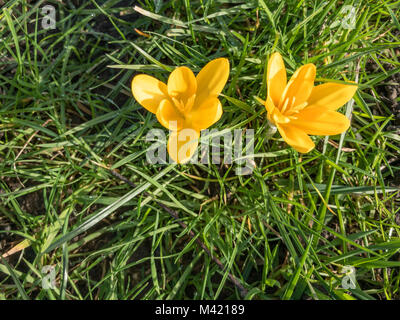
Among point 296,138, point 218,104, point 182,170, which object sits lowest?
point 182,170

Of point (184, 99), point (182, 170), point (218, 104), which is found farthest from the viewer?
point (182, 170)

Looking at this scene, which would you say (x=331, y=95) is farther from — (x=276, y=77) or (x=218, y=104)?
(x=218, y=104)

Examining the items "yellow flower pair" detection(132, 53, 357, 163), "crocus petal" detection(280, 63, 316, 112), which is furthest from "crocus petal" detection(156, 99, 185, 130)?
"crocus petal" detection(280, 63, 316, 112)

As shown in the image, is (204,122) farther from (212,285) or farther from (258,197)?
(212,285)

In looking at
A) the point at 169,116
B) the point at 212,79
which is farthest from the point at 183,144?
the point at 212,79

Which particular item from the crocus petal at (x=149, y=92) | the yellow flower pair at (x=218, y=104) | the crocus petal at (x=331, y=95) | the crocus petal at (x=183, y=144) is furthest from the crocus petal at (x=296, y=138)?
the crocus petal at (x=149, y=92)

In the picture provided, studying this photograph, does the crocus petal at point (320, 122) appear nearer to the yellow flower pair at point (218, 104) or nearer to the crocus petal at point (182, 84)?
the yellow flower pair at point (218, 104)

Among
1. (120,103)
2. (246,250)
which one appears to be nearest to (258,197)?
(246,250)
